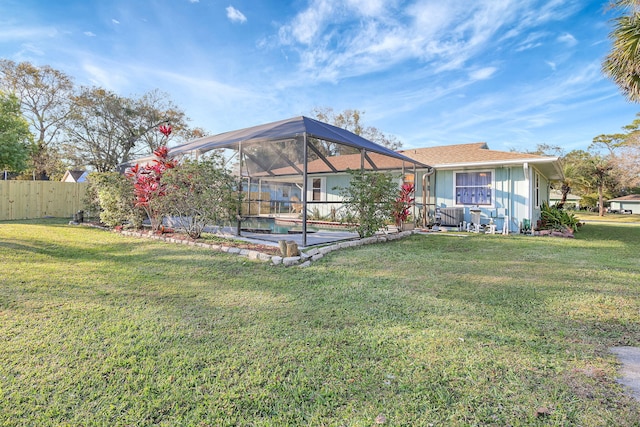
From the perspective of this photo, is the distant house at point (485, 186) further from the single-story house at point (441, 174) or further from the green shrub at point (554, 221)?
the green shrub at point (554, 221)

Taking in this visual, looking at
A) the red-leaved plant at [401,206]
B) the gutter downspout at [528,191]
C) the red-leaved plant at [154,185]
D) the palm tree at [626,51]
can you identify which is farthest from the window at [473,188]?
the red-leaved plant at [154,185]

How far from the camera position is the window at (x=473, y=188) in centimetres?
1165

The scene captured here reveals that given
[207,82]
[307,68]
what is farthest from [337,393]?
[307,68]

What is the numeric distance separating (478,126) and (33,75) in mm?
30382

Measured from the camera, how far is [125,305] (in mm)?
3287

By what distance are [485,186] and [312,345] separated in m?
11.3

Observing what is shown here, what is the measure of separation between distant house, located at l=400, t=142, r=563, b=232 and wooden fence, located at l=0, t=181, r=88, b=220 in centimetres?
1422

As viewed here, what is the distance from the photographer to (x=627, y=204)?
4288cm

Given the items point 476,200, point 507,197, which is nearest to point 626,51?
point 507,197

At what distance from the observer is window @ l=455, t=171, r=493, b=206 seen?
459 inches

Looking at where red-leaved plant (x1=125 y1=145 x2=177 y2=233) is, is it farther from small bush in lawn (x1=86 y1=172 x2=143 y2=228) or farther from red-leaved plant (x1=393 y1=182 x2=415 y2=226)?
red-leaved plant (x1=393 y1=182 x2=415 y2=226)

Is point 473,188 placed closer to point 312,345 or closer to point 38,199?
point 312,345

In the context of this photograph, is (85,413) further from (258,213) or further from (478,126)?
(478,126)

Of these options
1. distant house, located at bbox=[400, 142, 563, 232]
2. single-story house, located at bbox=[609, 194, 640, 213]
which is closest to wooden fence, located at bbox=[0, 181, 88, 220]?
distant house, located at bbox=[400, 142, 563, 232]
